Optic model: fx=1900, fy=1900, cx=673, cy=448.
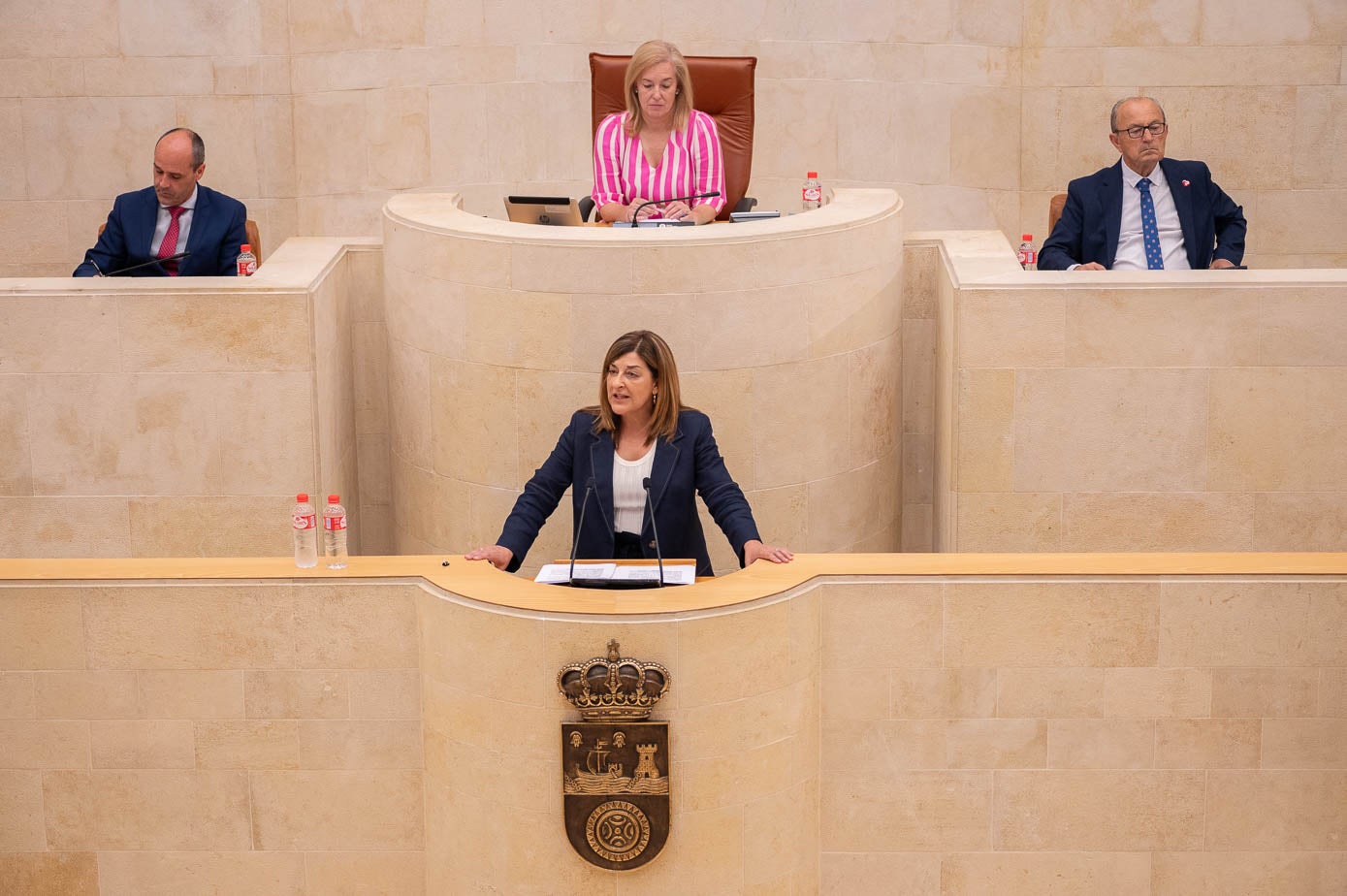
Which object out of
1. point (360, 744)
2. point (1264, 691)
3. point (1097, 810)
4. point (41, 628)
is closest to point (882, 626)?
point (1097, 810)

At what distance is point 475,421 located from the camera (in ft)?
23.1

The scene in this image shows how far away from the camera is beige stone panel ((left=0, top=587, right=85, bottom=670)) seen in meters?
5.71

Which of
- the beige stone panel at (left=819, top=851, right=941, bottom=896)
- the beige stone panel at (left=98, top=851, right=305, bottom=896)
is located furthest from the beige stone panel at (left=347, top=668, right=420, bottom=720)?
the beige stone panel at (left=819, top=851, right=941, bottom=896)

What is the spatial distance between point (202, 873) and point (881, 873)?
2.13 metres

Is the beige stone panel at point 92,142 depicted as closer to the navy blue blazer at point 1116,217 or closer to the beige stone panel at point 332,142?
the beige stone panel at point 332,142

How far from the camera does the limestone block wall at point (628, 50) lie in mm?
9438

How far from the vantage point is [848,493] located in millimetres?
7254

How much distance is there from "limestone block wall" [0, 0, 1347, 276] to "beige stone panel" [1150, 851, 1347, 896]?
14.6 feet

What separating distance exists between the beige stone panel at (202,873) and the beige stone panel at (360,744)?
1.14 feet

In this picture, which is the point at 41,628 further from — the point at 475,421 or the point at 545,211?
the point at 545,211

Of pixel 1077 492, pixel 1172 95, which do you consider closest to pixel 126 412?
pixel 1077 492

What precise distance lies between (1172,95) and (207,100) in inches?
190

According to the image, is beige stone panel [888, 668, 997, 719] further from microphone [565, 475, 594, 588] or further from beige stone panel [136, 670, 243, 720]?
beige stone panel [136, 670, 243, 720]

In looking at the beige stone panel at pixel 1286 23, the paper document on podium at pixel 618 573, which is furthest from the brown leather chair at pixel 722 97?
the paper document on podium at pixel 618 573
